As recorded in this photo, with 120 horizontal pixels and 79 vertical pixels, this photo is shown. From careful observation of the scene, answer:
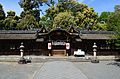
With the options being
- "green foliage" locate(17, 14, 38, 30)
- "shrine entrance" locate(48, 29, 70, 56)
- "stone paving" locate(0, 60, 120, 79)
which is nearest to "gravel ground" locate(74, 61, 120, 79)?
"stone paving" locate(0, 60, 120, 79)

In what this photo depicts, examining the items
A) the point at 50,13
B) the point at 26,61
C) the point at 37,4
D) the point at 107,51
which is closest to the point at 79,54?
the point at 107,51

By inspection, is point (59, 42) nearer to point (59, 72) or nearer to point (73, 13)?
point (59, 72)

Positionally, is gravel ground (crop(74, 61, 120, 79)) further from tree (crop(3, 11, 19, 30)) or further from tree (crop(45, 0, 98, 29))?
tree (crop(3, 11, 19, 30))

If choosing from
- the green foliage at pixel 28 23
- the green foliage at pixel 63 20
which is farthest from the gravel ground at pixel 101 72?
the green foliage at pixel 28 23

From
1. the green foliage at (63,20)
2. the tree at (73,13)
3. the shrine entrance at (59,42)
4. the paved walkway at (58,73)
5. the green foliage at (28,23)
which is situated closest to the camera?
the paved walkway at (58,73)

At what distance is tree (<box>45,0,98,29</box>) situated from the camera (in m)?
62.6

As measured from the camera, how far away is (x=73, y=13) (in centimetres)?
6744

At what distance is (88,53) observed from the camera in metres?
46.3

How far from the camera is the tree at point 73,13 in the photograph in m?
62.6

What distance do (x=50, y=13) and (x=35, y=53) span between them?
22.3m

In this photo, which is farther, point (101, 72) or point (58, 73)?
point (101, 72)

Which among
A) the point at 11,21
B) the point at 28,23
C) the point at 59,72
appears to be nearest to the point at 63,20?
the point at 28,23

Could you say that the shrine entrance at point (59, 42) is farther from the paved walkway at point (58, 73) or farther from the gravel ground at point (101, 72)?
the paved walkway at point (58, 73)

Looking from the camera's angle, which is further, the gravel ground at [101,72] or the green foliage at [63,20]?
the green foliage at [63,20]
